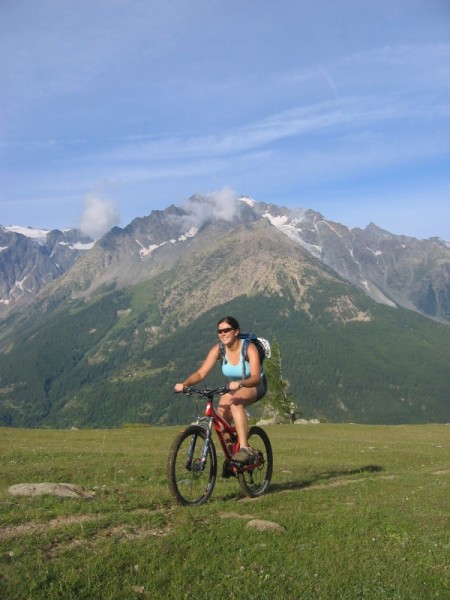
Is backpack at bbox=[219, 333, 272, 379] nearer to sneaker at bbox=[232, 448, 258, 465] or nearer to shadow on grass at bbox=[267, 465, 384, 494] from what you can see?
sneaker at bbox=[232, 448, 258, 465]

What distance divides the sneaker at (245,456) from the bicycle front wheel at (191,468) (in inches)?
26.5

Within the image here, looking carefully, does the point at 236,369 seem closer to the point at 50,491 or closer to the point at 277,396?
the point at 50,491

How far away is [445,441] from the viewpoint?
4691 centimetres

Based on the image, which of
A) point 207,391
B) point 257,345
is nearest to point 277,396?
point 257,345

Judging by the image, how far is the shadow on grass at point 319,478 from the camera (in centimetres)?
1772

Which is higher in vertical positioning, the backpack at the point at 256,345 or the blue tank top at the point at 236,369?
the backpack at the point at 256,345

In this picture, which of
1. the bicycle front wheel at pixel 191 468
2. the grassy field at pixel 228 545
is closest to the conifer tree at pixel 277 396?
the grassy field at pixel 228 545

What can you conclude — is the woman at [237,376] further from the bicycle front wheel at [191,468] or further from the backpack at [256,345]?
the bicycle front wheel at [191,468]

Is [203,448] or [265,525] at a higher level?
[203,448]

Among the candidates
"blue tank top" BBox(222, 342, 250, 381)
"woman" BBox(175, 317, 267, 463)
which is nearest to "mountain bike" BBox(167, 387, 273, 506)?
"woman" BBox(175, 317, 267, 463)

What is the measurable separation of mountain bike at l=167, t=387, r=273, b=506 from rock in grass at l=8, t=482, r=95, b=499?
2.71m

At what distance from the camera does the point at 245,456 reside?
1452 cm

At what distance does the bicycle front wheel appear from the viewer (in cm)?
1357

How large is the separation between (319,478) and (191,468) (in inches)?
318
